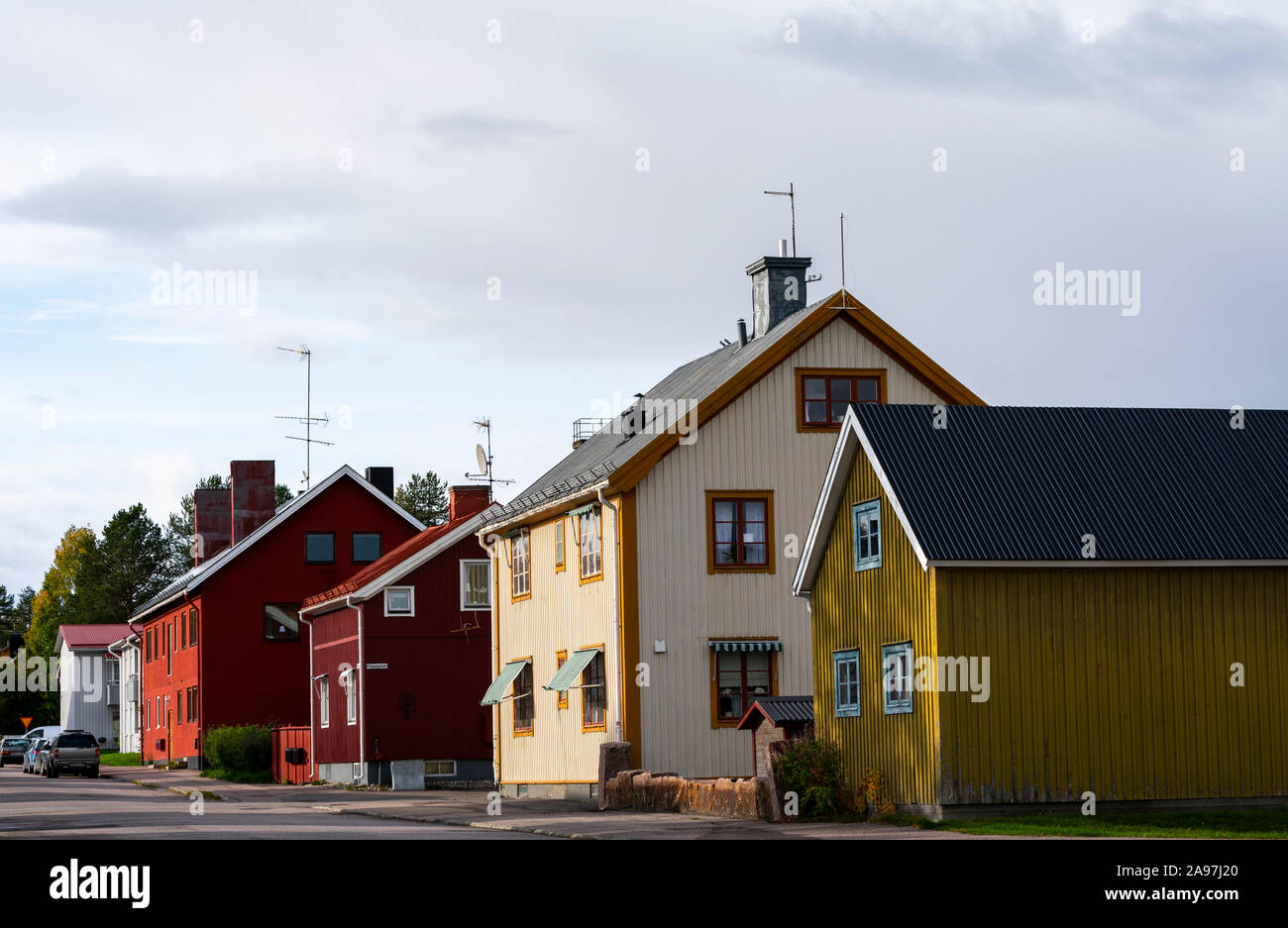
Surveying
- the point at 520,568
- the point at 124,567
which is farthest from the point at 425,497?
the point at 520,568

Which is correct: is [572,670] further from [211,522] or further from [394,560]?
[211,522]

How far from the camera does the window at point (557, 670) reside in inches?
1454

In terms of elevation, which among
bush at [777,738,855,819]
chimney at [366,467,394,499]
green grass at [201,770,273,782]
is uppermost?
chimney at [366,467,394,499]

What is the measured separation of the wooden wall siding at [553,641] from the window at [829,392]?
4.47 m

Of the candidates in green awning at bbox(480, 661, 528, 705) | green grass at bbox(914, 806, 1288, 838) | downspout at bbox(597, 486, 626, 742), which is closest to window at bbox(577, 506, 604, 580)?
downspout at bbox(597, 486, 626, 742)

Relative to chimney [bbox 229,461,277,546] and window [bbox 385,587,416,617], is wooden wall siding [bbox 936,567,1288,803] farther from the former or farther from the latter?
chimney [bbox 229,461,277,546]

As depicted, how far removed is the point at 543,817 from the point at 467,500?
21291 millimetres

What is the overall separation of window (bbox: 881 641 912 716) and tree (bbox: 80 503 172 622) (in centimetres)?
10607

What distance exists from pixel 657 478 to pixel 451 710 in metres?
14.6

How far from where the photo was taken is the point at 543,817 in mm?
29828

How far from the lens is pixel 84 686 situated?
10456cm

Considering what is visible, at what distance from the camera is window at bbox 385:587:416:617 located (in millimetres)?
46375
